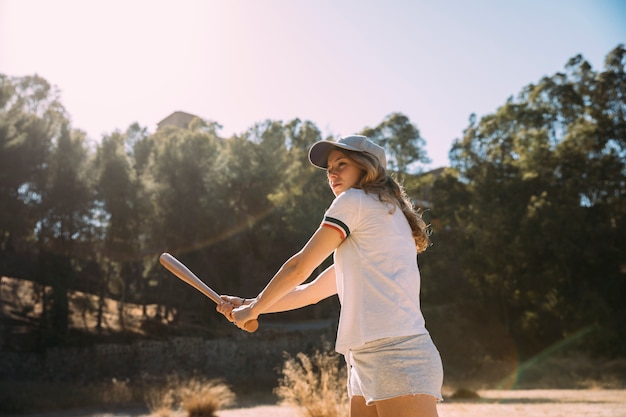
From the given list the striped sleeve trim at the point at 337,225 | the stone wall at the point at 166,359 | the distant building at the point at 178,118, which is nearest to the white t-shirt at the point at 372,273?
the striped sleeve trim at the point at 337,225

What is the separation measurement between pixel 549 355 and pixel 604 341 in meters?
1.98

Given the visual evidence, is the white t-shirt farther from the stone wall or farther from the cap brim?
the stone wall

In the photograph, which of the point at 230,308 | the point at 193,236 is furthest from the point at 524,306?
the point at 230,308

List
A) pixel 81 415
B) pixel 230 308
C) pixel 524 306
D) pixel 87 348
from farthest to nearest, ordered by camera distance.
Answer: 1. pixel 524 306
2. pixel 87 348
3. pixel 81 415
4. pixel 230 308

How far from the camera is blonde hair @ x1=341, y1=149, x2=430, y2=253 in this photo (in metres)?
2.12

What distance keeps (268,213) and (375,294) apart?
2077 cm

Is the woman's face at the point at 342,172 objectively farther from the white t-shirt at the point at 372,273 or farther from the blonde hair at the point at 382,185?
the white t-shirt at the point at 372,273

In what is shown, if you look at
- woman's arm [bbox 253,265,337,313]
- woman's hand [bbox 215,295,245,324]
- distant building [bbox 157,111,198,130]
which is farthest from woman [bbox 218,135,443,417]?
distant building [bbox 157,111,198,130]

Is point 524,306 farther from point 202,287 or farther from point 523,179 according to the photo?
point 202,287

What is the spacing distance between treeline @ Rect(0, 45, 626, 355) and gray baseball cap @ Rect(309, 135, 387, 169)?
55.6 feet

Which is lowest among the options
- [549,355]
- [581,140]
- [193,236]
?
[549,355]

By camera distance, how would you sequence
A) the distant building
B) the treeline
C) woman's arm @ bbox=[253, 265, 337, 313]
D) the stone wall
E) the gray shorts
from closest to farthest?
the gray shorts
woman's arm @ bbox=[253, 265, 337, 313]
the stone wall
the treeline
the distant building

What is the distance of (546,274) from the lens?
22.2m

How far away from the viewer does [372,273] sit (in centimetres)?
197
